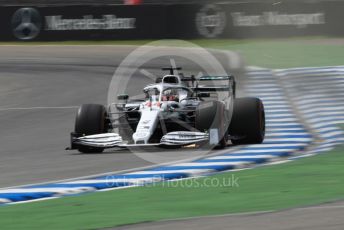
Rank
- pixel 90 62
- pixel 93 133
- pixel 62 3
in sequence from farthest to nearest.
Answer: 1. pixel 62 3
2. pixel 90 62
3. pixel 93 133

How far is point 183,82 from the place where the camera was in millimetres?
14867

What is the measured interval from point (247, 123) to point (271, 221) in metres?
6.37

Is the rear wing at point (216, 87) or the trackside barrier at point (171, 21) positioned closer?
the rear wing at point (216, 87)

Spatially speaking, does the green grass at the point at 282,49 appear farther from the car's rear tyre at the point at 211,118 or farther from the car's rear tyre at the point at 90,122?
the car's rear tyre at the point at 211,118

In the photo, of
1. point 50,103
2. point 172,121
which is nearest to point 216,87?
point 172,121

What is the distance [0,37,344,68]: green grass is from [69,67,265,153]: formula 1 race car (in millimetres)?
10767

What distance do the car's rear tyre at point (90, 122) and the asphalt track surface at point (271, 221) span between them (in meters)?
6.16

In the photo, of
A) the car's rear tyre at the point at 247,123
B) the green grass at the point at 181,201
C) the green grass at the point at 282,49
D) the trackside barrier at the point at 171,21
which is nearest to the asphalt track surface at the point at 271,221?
the green grass at the point at 181,201

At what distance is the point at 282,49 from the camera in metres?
28.5

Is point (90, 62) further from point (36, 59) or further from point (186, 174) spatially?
point (186, 174)

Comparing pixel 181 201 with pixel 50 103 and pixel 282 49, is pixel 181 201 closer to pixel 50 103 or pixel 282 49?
pixel 50 103

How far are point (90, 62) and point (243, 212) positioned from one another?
20.3 meters

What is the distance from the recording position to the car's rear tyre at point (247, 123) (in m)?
13.8

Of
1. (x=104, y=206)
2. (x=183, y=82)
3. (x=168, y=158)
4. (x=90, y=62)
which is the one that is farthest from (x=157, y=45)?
(x=104, y=206)
